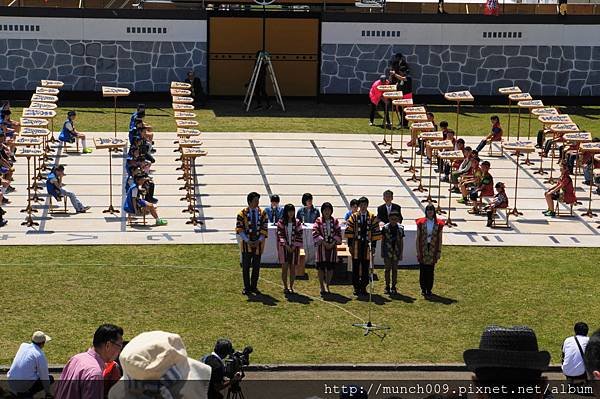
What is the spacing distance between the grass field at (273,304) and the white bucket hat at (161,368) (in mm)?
10758

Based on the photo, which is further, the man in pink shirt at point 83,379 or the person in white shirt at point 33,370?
the person in white shirt at point 33,370

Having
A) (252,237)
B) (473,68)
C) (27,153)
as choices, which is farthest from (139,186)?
(473,68)

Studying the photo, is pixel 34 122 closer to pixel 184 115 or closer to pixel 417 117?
pixel 184 115

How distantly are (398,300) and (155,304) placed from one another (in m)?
3.82

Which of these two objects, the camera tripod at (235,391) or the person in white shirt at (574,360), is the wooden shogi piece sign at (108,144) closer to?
the person in white shirt at (574,360)

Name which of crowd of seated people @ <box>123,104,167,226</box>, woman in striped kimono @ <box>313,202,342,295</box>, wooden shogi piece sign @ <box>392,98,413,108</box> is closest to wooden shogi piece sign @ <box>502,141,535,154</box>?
wooden shogi piece sign @ <box>392,98,413,108</box>

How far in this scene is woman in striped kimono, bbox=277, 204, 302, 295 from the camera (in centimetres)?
2102

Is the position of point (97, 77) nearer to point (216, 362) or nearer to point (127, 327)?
point (127, 327)

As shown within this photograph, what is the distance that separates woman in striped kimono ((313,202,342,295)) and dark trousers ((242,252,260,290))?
1.02 m

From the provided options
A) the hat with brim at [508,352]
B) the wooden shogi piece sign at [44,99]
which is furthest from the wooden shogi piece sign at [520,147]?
the hat with brim at [508,352]

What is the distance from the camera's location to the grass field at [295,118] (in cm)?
3672

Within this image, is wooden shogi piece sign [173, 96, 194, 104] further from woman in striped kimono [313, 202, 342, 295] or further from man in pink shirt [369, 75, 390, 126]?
woman in striped kimono [313, 202, 342, 295]

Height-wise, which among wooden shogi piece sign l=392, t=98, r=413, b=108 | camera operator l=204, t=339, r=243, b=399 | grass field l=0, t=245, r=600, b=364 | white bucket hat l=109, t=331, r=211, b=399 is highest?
wooden shogi piece sign l=392, t=98, r=413, b=108

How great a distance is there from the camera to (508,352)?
6.69 m
